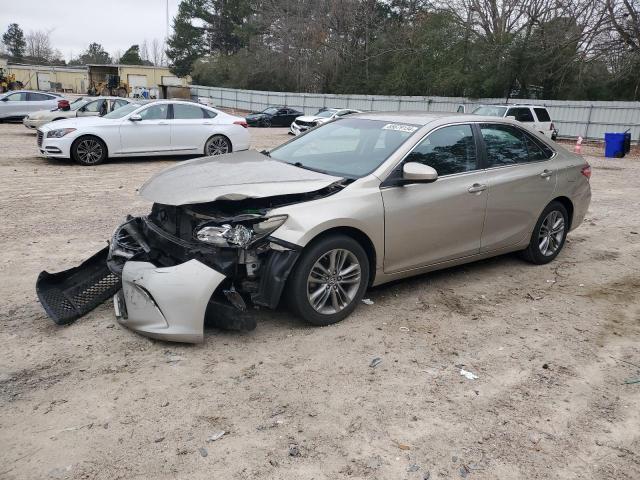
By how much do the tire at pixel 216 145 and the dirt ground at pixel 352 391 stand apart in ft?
26.7

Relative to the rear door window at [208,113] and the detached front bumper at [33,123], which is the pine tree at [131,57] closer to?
the detached front bumper at [33,123]

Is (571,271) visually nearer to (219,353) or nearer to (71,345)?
(219,353)

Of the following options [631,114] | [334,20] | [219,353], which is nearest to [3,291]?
[219,353]

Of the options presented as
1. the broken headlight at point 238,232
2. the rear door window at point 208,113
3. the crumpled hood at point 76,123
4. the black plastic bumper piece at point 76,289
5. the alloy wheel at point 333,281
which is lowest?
the black plastic bumper piece at point 76,289

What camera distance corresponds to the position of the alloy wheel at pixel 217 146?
43.6 ft

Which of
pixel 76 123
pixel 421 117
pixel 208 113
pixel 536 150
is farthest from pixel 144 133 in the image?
pixel 536 150

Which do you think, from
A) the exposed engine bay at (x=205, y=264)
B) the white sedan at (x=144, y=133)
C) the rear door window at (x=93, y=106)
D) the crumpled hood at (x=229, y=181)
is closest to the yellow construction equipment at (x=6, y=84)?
the rear door window at (x=93, y=106)

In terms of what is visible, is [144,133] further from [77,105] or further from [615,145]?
[615,145]

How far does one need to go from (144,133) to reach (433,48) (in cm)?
3256

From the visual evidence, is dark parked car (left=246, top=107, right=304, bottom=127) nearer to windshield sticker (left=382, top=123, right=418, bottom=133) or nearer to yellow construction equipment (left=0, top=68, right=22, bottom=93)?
yellow construction equipment (left=0, top=68, right=22, bottom=93)

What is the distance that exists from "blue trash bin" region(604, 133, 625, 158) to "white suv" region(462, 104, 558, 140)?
2265 mm

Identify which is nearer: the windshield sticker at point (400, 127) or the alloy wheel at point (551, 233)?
the windshield sticker at point (400, 127)

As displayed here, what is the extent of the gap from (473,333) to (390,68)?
4371 centimetres

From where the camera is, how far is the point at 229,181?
13.6 ft
